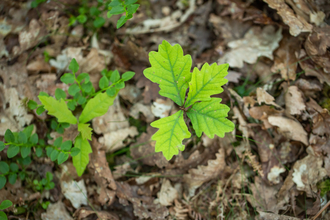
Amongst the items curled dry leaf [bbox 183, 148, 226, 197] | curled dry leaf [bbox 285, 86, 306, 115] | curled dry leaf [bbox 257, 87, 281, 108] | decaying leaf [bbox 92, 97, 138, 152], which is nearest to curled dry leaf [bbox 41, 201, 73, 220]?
decaying leaf [bbox 92, 97, 138, 152]

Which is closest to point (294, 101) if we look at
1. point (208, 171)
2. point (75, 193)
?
point (208, 171)

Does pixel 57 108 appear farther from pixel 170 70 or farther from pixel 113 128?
pixel 170 70

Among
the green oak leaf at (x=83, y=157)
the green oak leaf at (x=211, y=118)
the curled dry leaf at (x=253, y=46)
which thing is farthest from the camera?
the curled dry leaf at (x=253, y=46)

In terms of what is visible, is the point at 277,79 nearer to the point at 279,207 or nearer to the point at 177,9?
the point at 279,207

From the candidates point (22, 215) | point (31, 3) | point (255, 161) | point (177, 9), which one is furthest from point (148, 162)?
point (31, 3)

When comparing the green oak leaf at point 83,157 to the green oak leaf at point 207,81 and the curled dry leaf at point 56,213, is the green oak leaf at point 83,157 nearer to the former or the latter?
the curled dry leaf at point 56,213

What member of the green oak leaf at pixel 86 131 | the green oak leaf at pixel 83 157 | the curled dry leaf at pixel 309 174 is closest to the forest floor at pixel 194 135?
the curled dry leaf at pixel 309 174
